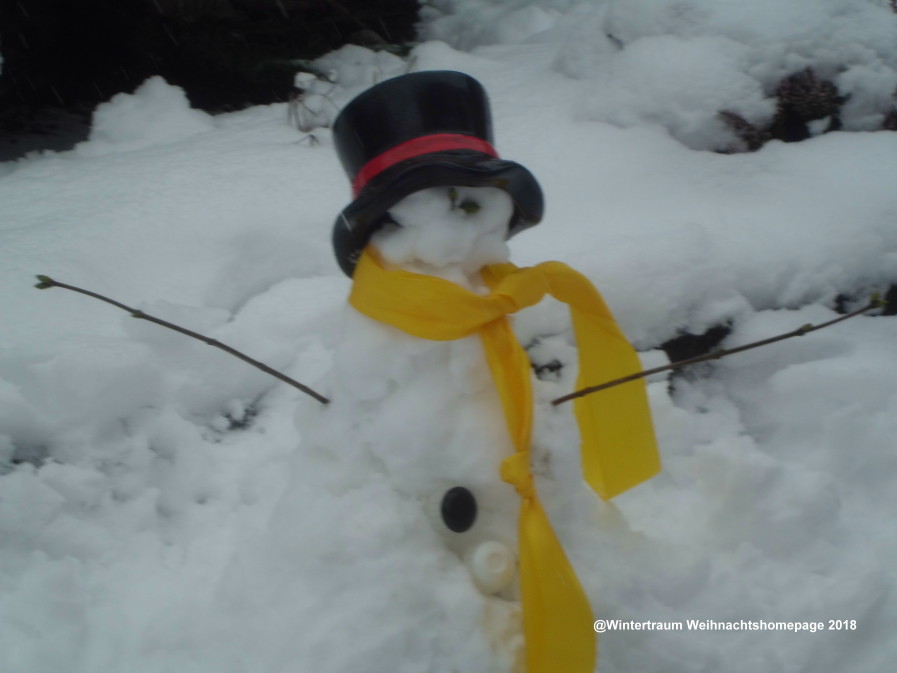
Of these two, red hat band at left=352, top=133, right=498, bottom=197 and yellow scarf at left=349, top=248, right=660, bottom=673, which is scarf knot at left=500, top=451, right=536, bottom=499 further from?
red hat band at left=352, top=133, right=498, bottom=197

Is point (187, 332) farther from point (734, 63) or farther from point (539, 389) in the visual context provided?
point (734, 63)

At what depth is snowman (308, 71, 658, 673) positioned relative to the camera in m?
0.67

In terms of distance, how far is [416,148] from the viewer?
69 centimetres

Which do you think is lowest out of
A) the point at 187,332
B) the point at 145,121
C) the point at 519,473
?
the point at 145,121

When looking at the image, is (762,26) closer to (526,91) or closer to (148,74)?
(526,91)

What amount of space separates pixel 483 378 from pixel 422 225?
182 millimetres

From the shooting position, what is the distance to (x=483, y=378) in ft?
2.37

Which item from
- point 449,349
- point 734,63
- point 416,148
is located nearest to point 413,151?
point 416,148

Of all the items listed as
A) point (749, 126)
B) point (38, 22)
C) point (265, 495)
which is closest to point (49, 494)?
point (265, 495)

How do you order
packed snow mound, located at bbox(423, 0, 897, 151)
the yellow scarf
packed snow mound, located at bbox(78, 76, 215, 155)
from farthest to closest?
packed snow mound, located at bbox(78, 76, 215, 155), packed snow mound, located at bbox(423, 0, 897, 151), the yellow scarf

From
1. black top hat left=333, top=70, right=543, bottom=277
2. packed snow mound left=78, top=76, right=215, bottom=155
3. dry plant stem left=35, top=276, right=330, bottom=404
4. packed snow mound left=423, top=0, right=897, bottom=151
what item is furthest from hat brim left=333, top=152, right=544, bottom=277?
packed snow mound left=78, top=76, right=215, bottom=155

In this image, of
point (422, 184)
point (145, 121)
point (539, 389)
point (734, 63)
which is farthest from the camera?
point (145, 121)

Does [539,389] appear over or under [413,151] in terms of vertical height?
under

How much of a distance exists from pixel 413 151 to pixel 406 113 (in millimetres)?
47
